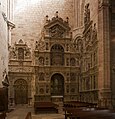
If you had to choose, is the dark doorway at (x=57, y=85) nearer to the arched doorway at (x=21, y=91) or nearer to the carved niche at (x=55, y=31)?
the arched doorway at (x=21, y=91)

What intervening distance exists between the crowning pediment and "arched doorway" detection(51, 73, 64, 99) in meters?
4.48

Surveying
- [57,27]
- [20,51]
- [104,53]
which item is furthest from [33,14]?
[104,53]

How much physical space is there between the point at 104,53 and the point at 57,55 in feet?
29.8

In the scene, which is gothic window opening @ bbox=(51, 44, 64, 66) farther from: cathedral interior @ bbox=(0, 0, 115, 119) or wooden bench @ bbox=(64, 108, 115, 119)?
wooden bench @ bbox=(64, 108, 115, 119)

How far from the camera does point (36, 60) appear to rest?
88.0 ft

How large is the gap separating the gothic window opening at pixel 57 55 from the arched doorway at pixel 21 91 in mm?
3909

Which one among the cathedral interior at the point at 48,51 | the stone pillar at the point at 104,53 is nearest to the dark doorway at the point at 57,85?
the cathedral interior at the point at 48,51

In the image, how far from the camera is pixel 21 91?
87.4ft

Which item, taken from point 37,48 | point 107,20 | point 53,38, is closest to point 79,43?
point 53,38

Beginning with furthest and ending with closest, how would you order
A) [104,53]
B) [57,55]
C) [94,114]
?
1. [57,55]
2. [104,53]
3. [94,114]

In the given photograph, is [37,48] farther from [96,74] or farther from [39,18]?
[96,74]

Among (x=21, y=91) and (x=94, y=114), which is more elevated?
(x=94, y=114)

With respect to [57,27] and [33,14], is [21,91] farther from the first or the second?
[33,14]

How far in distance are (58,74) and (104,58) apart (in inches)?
361
